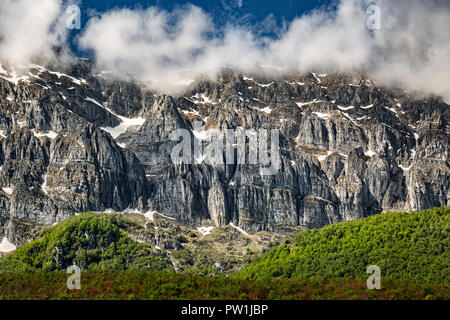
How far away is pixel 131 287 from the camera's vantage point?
13638 centimetres

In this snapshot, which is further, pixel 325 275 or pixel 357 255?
pixel 357 255

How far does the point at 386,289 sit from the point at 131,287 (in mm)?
60982

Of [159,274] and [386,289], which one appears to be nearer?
[386,289]
